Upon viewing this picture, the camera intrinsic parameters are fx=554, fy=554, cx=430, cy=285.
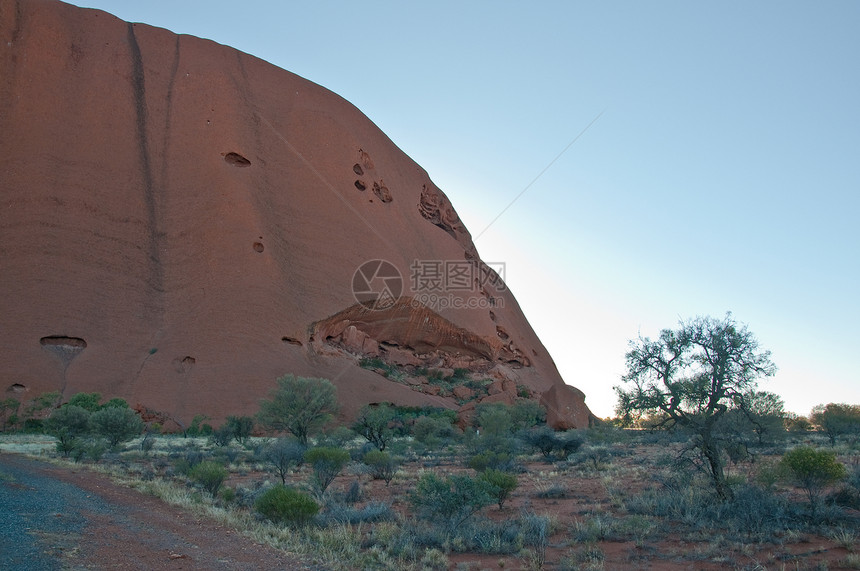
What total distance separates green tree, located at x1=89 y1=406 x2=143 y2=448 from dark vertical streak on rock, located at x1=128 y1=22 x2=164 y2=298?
1706cm

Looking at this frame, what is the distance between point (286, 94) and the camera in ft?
152

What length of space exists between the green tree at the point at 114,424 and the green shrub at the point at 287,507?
42.8ft

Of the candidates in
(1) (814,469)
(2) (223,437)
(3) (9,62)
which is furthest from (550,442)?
(3) (9,62)

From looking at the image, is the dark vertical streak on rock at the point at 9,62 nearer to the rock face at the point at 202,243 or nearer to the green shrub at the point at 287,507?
the rock face at the point at 202,243

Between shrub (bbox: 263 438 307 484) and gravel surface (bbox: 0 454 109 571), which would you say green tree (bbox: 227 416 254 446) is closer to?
shrub (bbox: 263 438 307 484)

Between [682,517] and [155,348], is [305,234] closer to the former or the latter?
[155,348]

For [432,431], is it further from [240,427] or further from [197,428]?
[197,428]

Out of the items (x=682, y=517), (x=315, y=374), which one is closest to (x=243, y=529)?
(x=682, y=517)

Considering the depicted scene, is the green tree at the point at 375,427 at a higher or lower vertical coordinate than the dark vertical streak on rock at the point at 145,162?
lower

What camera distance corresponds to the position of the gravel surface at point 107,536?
4.95m

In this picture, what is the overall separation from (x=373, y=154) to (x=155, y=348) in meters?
25.7

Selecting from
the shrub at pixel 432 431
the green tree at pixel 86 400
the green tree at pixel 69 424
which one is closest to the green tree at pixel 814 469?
the shrub at pixel 432 431

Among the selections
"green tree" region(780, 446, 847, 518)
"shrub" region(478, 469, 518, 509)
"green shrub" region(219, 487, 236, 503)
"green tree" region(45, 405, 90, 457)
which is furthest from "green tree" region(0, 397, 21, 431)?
"green tree" region(780, 446, 847, 518)

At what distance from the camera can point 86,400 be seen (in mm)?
24469
